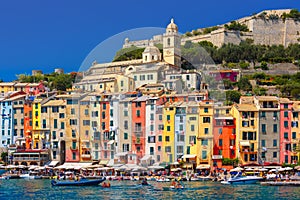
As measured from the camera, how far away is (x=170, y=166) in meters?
41.2

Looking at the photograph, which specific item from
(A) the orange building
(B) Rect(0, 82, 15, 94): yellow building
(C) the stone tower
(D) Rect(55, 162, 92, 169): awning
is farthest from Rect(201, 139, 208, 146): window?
(B) Rect(0, 82, 15, 94): yellow building

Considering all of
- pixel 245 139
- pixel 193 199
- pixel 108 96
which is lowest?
pixel 193 199

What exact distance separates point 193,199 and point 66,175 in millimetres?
14652

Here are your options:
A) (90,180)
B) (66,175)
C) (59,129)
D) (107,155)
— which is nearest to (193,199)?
(90,180)

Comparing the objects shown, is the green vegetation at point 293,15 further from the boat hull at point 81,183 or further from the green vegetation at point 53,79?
the boat hull at point 81,183

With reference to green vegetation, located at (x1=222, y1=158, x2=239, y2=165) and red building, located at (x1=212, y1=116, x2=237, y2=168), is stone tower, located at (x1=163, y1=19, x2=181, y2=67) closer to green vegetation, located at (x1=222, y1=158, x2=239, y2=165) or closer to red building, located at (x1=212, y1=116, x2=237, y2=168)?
red building, located at (x1=212, y1=116, x2=237, y2=168)

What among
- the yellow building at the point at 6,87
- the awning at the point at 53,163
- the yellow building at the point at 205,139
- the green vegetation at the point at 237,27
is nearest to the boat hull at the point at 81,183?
the yellow building at the point at 205,139

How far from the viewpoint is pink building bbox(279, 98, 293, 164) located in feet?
136

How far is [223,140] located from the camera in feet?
138

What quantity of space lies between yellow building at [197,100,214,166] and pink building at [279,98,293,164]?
14.2 ft

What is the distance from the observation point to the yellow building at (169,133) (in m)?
41.4

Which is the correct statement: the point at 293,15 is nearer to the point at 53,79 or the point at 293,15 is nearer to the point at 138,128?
the point at 53,79

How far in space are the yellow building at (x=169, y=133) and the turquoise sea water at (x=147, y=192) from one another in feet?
15.9

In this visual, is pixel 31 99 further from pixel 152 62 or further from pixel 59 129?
pixel 152 62
